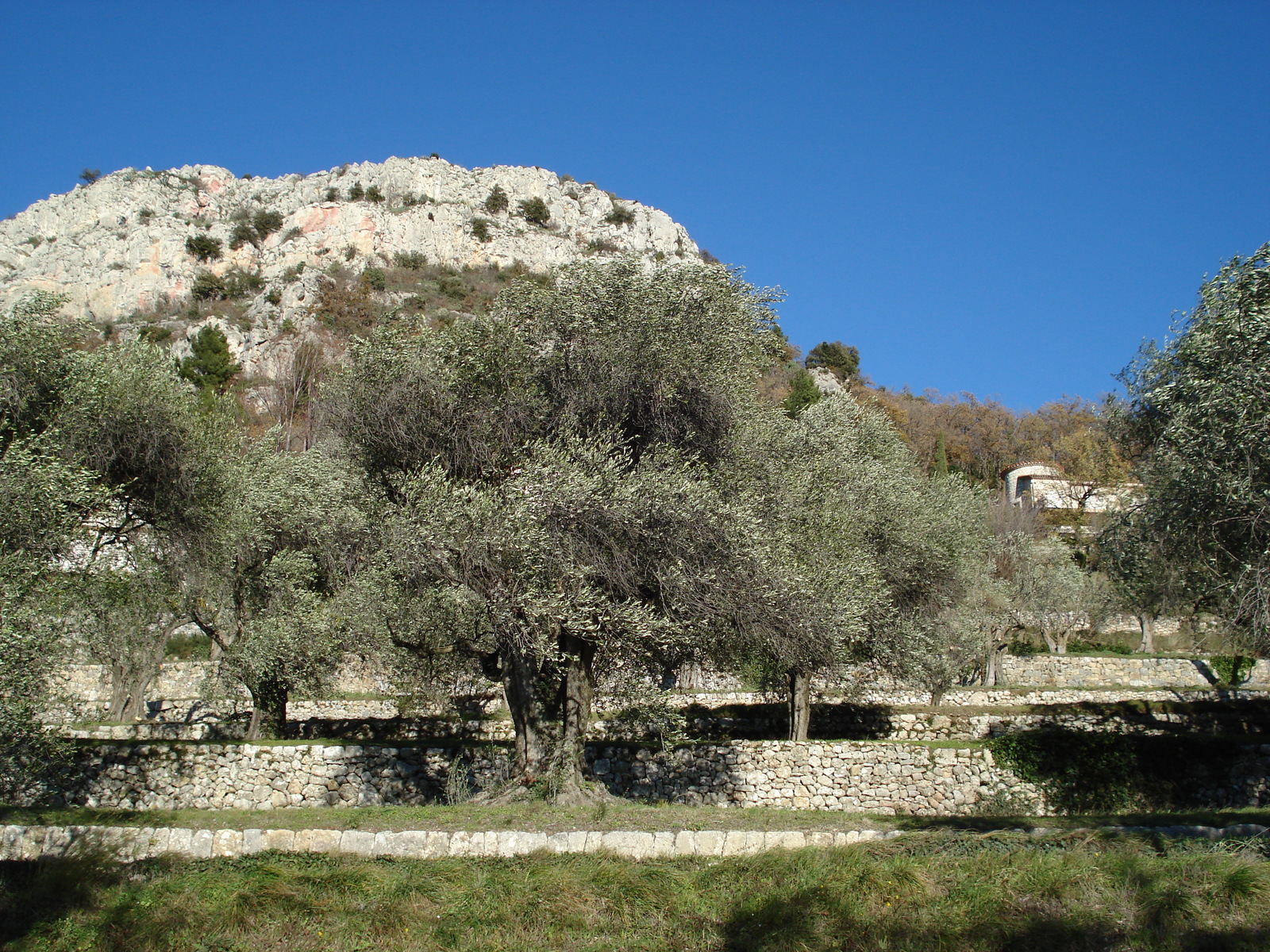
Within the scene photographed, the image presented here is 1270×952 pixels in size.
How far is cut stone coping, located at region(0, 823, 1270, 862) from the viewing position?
11.0 m

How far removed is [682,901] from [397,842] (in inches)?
145

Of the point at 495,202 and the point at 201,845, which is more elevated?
the point at 495,202

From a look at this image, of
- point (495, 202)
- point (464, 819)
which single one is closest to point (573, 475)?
point (464, 819)

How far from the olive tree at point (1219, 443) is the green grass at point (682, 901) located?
4614mm

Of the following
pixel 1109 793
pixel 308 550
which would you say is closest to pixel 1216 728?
pixel 1109 793

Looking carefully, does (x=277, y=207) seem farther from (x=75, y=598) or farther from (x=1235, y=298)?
(x=1235, y=298)

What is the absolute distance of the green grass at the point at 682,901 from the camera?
30.3 ft

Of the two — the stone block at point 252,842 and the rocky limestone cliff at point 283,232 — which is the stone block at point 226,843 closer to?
the stone block at point 252,842

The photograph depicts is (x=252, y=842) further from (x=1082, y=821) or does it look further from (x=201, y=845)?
(x=1082, y=821)

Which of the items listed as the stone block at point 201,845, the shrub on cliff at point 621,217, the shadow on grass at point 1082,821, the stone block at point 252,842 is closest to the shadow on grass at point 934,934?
the shadow on grass at point 1082,821

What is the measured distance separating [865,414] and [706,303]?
575 inches

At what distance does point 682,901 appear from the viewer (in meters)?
10.3

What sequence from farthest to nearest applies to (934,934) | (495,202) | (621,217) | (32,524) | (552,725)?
(621,217)
(495,202)
(552,725)
(32,524)
(934,934)

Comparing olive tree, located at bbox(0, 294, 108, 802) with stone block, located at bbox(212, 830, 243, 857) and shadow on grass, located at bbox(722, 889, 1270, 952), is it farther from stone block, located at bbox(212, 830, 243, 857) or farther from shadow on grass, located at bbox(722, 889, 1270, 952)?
shadow on grass, located at bbox(722, 889, 1270, 952)
